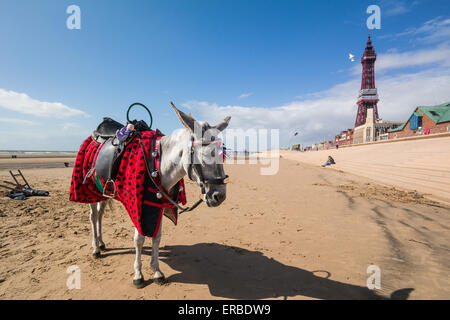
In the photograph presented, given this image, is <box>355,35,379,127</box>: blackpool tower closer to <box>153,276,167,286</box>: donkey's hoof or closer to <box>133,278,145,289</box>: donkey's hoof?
<box>153,276,167,286</box>: donkey's hoof

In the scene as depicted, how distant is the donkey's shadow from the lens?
9.43 feet

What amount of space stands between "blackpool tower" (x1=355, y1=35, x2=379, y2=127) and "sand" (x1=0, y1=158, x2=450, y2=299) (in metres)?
97.6

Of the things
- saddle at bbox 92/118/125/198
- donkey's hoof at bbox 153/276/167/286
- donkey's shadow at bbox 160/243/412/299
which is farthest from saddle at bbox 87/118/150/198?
donkey's shadow at bbox 160/243/412/299

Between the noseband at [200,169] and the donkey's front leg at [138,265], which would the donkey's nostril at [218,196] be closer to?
the noseband at [200,169]

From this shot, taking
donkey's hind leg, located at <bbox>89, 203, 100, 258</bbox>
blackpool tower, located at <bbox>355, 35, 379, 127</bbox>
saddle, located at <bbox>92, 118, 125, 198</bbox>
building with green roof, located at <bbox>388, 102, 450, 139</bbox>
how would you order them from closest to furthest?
saddle, located at <bbox>92, 118, 125, 198</bbox>
donkey's hind leg, located at <bbox>89, 203, 100, 258</bbox>
building with green roof, located at <bbox>388, 102, 450, 139</bbox>
blackpool tower, located at <bbox>355, 35, 379, 127</bbox>

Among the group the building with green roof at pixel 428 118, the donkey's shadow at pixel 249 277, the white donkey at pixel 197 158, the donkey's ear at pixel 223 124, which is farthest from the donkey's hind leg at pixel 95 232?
the building with green roof at pixel 428 118

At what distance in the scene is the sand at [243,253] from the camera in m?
2.93

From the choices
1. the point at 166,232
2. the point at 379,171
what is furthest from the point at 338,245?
the point at 379,171

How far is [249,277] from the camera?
130 inches

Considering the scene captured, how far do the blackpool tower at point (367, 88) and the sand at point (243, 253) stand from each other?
97602 mm

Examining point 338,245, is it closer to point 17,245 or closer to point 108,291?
point 108,291

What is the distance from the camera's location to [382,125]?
2104 inches

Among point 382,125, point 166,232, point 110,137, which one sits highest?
point 382,125

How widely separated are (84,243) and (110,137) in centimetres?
290
